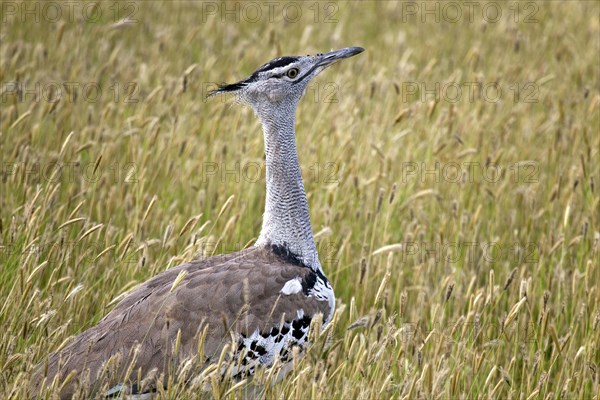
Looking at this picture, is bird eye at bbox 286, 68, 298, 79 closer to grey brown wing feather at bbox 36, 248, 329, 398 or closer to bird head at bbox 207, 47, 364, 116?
bird head at bbox 207, 47, 364, 116

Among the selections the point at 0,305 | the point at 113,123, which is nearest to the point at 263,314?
the point at 0,305

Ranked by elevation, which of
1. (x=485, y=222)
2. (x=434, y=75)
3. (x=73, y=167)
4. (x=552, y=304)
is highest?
(x=434, y=75)

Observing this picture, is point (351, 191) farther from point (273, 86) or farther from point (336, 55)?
point (273, 86)

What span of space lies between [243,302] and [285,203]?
564mm

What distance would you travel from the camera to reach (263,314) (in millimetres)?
3594

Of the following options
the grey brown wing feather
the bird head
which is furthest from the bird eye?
the grey brown wing feather

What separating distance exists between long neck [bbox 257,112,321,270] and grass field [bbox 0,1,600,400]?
330 millimetres

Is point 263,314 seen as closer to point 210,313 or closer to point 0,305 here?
point 210,313

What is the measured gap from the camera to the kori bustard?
3301mm

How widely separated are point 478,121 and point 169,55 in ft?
9.38

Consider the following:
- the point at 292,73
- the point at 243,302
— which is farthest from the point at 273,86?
the point at 243,302

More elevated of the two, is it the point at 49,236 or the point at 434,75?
the point at 434,75

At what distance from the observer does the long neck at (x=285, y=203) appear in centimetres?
392

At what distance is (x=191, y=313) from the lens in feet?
11.5
